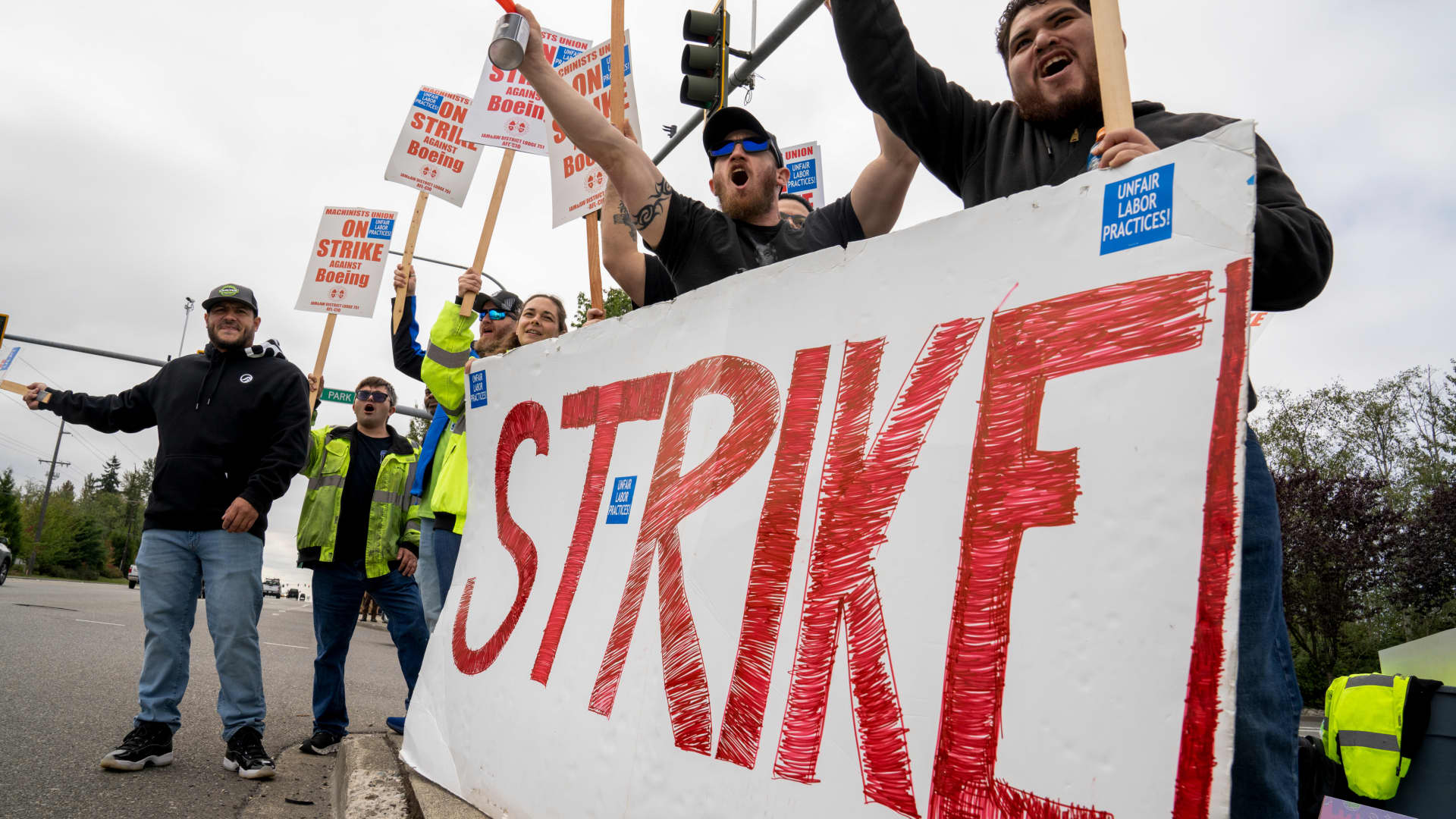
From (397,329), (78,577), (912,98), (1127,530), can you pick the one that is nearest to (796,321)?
(912,98)

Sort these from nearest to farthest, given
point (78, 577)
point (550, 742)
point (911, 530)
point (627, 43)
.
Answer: point (911, 530), point (550, 742), point (627, 43), point (78, 577)

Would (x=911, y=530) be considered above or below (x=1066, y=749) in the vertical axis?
above

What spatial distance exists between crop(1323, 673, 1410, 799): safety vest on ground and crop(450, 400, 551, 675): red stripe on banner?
267cm

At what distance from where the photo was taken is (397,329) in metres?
4.82

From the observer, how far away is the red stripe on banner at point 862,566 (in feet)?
4.94

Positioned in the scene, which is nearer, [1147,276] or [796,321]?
[1147,276]

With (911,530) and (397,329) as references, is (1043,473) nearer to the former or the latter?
(911,530)

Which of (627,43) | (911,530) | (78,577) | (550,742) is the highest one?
(627,43)

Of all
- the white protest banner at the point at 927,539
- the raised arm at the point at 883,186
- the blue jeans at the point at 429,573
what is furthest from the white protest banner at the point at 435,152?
the white protest banner at the point at 927,539

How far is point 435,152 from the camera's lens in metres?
5.57

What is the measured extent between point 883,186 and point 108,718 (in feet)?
14.3

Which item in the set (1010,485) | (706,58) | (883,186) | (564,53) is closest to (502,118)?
(564,53)

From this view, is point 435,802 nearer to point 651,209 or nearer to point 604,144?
point 651,209

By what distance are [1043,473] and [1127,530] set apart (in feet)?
0.53
